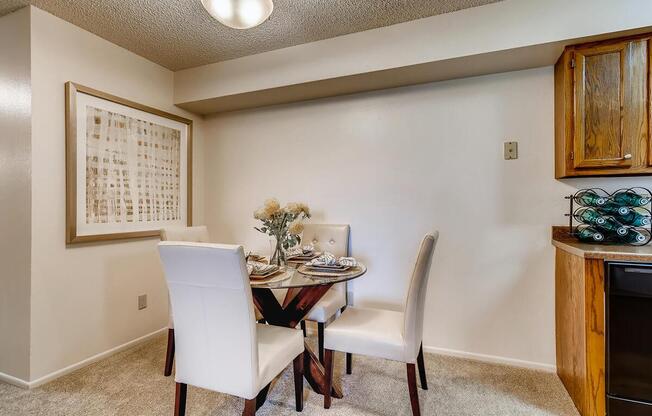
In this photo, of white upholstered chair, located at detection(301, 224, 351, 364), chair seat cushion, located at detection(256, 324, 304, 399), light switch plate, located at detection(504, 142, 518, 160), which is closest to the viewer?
chair seat cushion, located at detection(256, 324, 304, 399)

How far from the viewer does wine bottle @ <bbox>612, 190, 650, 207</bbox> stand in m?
1.80

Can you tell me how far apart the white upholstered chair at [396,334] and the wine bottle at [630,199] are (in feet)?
3.59

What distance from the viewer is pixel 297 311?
188 centimetres

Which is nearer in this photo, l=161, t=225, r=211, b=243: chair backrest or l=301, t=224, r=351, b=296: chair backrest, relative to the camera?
l=161, t=225, r=211, b=243: chair backrest

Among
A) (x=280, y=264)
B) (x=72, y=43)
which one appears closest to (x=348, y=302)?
(x=280, y=264)

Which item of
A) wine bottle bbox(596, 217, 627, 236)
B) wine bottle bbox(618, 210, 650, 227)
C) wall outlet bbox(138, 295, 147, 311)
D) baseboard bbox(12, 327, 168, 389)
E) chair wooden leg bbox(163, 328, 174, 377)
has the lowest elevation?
baseboard bbox(12, 327, 168, 389)

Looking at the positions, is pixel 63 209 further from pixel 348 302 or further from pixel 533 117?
pixel 533 117

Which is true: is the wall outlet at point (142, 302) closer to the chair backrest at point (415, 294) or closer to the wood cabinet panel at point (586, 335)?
the chair backrest at point (415, 294)

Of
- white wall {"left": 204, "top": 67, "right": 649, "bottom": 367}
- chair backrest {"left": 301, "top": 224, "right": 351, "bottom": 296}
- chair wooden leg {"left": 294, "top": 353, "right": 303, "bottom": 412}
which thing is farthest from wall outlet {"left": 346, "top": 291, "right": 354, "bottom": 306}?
chair wooden leg {"left": 294, "top": 353, "right": 303, "bottom": 412}

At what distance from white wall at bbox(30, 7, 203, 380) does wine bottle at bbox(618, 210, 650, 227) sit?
3.33 metres

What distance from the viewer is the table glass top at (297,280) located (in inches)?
60.4

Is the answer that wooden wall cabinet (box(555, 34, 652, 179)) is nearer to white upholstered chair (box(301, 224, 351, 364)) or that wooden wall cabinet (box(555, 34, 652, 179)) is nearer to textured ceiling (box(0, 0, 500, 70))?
textured ceiling (box(0, 0, 500, 70))

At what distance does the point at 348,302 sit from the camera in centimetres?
271

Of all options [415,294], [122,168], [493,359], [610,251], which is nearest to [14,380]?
[122,168]
